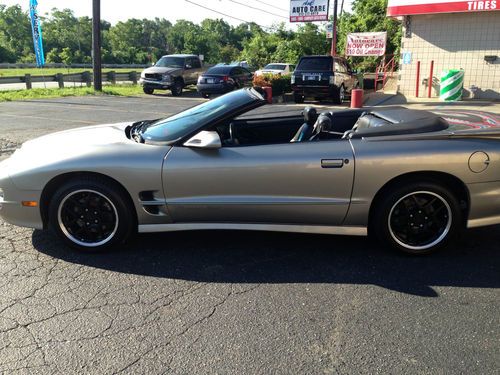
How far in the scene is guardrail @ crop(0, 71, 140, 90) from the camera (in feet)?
72.5

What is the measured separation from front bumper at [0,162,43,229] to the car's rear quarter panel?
2503 mm

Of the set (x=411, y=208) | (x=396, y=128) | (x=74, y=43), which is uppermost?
(x=74, y=43)

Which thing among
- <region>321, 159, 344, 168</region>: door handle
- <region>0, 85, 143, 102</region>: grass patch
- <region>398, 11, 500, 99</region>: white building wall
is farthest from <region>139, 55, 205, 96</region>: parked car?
<region>321, 159, 344, 168</region>: door handle

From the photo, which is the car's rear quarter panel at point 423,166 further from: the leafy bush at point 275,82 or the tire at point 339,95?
the leafy bush at point 275,82

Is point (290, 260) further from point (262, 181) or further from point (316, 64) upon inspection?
point (316, 64)

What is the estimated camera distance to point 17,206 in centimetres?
362

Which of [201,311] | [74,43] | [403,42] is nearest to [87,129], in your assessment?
[201,311]

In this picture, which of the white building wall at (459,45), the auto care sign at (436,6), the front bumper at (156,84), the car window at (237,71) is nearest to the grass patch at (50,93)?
the front bumper at (156,84)

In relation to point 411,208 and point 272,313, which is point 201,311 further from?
point 411,208

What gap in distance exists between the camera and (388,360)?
8.04 ft

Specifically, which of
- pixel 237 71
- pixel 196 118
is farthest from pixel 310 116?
pixel 237 71

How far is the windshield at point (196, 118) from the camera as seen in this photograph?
146 inches

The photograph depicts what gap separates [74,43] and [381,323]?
85279 mm

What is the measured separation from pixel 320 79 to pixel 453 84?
4.63 metres
